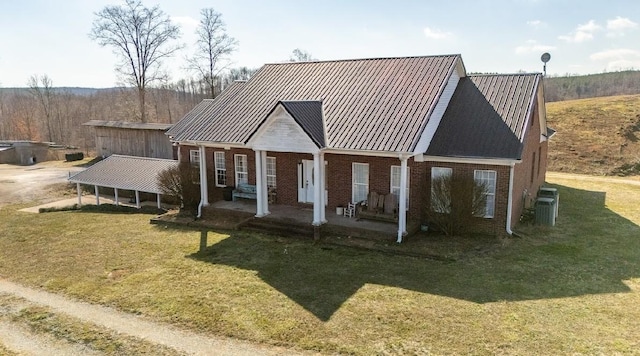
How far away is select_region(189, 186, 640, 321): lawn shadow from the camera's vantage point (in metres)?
11.7

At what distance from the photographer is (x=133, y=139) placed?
35656 mm

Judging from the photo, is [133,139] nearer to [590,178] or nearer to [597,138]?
[590,178]

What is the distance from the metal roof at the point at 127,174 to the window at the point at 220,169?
151 inches

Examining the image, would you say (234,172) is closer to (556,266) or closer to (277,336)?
(277,336)

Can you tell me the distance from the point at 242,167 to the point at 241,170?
0.53 ft

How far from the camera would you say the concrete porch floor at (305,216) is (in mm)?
16188

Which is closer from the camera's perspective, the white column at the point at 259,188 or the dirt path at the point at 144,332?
the dirt path at the point at 144,332

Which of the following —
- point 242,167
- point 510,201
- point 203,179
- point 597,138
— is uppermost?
point 597,138

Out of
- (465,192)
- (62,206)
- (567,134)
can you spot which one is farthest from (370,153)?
(567,134)

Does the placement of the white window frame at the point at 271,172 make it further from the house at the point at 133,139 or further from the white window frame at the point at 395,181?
the house at the point at 133,139

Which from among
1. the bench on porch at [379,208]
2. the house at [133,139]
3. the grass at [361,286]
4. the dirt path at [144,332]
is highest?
the house at [133,139]

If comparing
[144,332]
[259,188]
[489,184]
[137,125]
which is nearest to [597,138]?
[489,184]

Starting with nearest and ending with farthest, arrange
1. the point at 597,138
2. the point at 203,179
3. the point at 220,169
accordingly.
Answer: the point at 203,179 < the point at 220,169 < the point at 597,138

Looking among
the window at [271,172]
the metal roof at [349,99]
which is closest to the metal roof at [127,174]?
the metal roof at [349,99]
